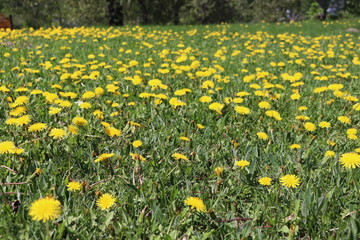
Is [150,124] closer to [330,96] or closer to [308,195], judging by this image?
[308,195]

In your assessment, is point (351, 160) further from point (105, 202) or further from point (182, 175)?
point (105, 202)

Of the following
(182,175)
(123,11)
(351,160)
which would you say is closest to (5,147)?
(182,175)

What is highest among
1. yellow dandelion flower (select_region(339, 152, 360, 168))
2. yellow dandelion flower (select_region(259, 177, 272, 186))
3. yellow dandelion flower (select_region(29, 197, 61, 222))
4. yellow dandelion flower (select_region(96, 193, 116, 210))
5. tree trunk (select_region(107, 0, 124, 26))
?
tree trunk (select_region(107, 0, 124, 26))

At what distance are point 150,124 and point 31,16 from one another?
2557 centimetres

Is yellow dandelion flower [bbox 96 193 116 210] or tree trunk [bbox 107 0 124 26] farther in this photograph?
tree trunk [bbox 107 0 124 26]

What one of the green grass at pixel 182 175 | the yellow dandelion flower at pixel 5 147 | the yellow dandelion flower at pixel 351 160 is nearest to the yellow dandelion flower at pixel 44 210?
the green grass at pixel 182 175

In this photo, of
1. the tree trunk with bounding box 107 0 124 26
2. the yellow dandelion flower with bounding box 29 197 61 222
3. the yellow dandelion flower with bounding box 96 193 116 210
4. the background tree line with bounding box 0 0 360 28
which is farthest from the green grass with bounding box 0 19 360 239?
the background tree line with bounding box 0 0 360 28

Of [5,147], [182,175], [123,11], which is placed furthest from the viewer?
[123,11]

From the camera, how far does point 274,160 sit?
206cm

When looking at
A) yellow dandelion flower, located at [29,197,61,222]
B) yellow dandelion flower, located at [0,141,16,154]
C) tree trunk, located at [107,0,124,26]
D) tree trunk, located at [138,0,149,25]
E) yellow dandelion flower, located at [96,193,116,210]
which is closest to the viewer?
yellow dandelion flower, located at [29,197,61,222]

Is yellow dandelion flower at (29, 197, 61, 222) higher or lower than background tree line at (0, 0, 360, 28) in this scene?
lower

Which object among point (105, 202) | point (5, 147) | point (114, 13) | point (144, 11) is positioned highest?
point (144, 11)

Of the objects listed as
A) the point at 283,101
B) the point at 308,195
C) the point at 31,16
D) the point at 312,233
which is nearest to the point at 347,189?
the point at 308,195

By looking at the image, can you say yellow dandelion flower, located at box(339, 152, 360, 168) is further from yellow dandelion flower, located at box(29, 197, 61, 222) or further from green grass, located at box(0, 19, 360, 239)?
yellow dandelion flower, located at box(29, 197, 61, 222)
